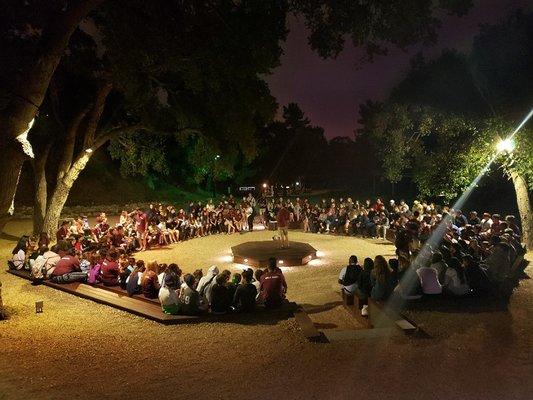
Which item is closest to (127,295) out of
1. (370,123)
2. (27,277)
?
(27,277)

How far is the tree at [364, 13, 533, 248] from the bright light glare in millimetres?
167

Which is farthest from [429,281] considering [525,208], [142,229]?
[142,229]

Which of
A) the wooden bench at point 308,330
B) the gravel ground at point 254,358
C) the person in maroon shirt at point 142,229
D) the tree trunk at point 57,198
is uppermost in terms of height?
the tree trunk at point 57,198

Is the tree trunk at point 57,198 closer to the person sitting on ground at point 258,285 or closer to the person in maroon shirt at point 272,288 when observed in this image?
the person sitting on ground at point 258,285

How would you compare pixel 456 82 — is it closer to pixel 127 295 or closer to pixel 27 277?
pixel 127 295

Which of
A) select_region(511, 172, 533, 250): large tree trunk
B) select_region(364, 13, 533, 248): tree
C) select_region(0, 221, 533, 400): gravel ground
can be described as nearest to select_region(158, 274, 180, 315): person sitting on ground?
select_region(0, 221, 533, 400): gravel ground

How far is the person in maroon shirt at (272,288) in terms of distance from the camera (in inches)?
342

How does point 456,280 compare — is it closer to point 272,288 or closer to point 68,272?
point 272,288

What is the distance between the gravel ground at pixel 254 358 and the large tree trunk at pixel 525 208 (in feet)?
24.0

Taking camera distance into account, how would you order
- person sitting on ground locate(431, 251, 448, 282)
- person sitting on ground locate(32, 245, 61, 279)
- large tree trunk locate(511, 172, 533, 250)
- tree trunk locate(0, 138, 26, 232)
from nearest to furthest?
tree trunk locate(0, 138, 26, 232) < person sitting on ground locate(431, 251, 448, 282) < person sitting on ground locate(32, 245, 61, 279) < large tree trunk locate(511, 172, 533, 250)

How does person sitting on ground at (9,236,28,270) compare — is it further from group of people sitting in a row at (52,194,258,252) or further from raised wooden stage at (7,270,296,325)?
raised wooden stage at (7,270,296,325)

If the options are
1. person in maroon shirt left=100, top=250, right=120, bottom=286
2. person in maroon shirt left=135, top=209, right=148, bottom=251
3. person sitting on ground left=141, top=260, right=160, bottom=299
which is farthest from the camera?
person in maroon shirt left=135, top=209, right=148, bottom=251

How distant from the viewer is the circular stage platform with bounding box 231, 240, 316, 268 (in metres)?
14.1

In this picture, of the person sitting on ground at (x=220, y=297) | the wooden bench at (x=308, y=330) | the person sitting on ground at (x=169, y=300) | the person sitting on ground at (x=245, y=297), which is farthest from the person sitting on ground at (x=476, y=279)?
the person sitting on ground at (x=169, y=300)
